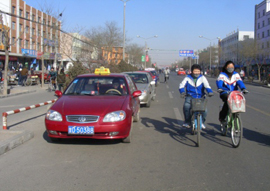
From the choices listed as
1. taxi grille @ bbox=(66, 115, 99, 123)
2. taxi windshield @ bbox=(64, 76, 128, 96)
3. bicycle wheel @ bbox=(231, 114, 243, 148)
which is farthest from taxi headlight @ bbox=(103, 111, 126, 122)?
bicycle wheel @ bbox=(231, 114, 243, 148)

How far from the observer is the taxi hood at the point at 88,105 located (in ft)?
19.6

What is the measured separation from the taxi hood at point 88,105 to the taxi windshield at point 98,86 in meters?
0.43

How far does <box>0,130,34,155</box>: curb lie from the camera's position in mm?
5791

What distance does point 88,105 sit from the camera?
20.3 feet

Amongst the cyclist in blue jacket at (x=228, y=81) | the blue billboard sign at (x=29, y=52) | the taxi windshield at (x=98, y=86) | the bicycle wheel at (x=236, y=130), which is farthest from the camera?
the blue billboard sign at (x=29, y=52)

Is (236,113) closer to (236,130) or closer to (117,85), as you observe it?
(236,130)

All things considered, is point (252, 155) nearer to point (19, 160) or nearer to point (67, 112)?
point (67, 112)

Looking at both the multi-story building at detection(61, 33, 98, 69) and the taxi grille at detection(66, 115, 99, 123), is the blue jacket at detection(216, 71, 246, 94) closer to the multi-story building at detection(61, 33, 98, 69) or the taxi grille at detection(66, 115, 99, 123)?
the taxi grille at detection(66, 115, 99, 123)

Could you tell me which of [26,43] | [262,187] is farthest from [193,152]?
[26,43]

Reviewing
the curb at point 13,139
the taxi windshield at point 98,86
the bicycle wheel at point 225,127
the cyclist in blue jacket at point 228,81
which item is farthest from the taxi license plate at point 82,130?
the bicycle wheel at point 225,127

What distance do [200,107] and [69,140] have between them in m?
2.96

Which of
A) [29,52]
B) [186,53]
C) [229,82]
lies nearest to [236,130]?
[229,82]

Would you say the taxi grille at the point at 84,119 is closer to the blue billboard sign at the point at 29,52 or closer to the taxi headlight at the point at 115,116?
the taxi headlight at the point at 115,116

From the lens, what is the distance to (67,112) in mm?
5980
